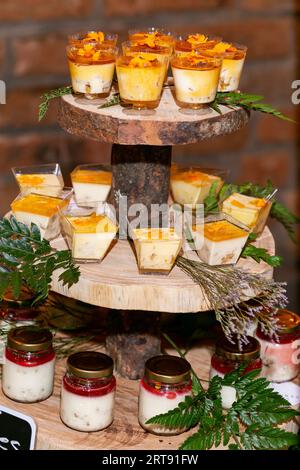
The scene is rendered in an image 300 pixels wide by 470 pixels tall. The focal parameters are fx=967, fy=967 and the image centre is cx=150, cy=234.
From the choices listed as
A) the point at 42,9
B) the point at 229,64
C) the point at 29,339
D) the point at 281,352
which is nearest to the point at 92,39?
the point at 229,64

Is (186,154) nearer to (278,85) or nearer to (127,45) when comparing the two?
(278,85)

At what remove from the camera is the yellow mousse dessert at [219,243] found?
1264 millimetres

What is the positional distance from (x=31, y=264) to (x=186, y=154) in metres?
0.96

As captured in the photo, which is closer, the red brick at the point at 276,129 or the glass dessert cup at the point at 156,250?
the glass dessert cup at the point at 156,250

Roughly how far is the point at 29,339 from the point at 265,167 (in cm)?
108

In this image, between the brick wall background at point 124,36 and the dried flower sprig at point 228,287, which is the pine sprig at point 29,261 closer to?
the dried flower sprig at point 228,287

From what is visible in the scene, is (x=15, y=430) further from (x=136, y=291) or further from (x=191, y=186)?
(x=191, y=186)

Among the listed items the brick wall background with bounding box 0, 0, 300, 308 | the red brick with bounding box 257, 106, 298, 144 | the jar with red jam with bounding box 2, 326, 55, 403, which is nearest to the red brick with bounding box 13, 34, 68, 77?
the brick wall background with bounding box 0, 0, 300, 308

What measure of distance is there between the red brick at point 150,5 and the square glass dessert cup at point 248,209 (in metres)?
0.73

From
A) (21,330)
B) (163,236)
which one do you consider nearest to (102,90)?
(163,236)

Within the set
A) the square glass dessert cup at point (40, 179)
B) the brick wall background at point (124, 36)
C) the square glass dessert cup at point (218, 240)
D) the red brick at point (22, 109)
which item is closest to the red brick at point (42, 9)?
the brick wall background at point (124, 36)
